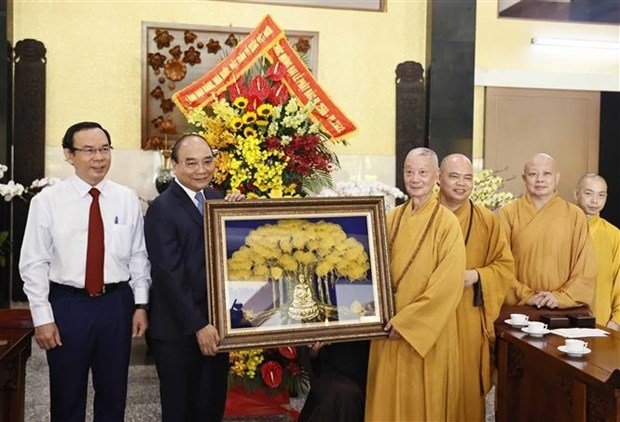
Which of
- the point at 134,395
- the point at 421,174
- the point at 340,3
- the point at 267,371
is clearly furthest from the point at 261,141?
the point at 340,3

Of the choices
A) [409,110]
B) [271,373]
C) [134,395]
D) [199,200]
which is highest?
[409,110]

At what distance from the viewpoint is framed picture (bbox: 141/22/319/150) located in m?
5.39

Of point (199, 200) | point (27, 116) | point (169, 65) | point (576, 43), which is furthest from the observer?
point (576, 43)

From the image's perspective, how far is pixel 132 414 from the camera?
136 inches

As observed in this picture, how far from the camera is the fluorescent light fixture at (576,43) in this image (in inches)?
240

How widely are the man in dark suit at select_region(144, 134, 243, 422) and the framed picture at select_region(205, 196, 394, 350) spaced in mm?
88

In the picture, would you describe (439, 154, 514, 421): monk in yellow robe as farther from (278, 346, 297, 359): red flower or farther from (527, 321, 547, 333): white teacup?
(278, 346, 297, 359): red flower

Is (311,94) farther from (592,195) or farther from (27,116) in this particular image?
(27,116)

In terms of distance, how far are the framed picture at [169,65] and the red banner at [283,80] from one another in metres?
1.69

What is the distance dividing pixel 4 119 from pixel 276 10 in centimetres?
251

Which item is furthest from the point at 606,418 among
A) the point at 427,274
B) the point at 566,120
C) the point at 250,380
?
the point at 566,120

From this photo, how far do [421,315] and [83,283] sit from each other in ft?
4.25

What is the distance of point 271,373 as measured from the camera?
3.27 m

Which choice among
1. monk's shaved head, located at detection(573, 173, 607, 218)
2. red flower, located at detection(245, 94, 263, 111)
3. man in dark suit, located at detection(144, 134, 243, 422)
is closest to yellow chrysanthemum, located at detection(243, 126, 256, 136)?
red flower, located at detection(245, 94, 263, 111)
